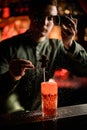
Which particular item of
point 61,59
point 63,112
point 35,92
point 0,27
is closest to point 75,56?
point 61,59

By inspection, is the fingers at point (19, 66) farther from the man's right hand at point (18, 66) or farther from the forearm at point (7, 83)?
the forearm at point (7, 83)

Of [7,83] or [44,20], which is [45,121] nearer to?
[7,83]

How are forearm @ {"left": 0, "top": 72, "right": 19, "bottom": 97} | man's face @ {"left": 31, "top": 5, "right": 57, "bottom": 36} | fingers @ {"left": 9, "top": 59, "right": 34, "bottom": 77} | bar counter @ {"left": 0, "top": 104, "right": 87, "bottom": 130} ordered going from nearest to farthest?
bar counter @ {"left": 0, "top": 104, "right": 87, "bottom": 130}, fingers @ {"left": 9, "top": 59, "right": 34, "bottom": 77}, forearm @ {"left": 0, "top": 72, "right": 19, "bottom": 97}, man's face @ {"left": 31, "top": 5, "right": 57, "bottom": 36}

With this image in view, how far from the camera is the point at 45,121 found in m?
2.21

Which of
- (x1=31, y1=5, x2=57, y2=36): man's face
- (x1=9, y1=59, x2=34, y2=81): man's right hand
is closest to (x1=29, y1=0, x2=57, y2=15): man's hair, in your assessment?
(x1=31, y1=5, x2=57, y2=36): man's face

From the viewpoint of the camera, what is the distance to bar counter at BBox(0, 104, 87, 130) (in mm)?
2105

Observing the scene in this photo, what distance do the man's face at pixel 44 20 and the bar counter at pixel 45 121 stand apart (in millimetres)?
980

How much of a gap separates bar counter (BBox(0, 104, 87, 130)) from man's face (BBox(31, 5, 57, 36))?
0.98m

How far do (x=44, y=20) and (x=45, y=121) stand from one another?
121 cm

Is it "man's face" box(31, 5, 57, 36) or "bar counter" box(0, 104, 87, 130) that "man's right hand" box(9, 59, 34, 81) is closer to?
"bar counter" box(0, 104, 87, 130)

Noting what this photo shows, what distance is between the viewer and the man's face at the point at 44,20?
9.53 feet

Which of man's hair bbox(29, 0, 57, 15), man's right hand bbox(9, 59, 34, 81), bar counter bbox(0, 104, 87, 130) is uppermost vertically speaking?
man's hair bbox(29, 0, 57, 15)

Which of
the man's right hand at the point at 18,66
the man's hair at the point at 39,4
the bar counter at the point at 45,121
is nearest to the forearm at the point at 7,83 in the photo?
the man's right hand at the point at 18,66

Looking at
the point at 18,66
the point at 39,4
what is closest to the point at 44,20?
the point at 39,4
